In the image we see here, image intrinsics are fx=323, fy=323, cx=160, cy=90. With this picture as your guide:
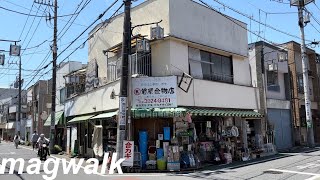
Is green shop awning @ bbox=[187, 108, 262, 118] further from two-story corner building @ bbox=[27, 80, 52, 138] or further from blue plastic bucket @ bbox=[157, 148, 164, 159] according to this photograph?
two-story corner building @ bbox=[27, 80, 52, 138]

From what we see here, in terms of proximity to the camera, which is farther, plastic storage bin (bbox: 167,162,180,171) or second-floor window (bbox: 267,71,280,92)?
second-floor window (bbox: 267,71,280,92)

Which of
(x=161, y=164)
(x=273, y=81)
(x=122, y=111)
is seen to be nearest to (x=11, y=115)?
(x=273, y=81)

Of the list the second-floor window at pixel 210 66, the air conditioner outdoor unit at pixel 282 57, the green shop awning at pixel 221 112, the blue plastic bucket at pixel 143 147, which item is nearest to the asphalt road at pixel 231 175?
the blue plastic bucket at pixel 143 147

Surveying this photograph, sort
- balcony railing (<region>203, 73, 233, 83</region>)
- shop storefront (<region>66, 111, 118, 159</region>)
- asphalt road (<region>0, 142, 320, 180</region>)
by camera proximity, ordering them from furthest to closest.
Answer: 1. balcony railing (<region>203, 73, 233, 83</region>)
2. shop storefront (<region>66, 111, 118, 159</region>)
3. asphalt road (<region>0, 142, 320, 180</region>)

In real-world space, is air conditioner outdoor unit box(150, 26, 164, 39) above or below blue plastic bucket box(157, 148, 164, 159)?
above

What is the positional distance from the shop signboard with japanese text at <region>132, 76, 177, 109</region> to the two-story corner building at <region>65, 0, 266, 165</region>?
2.0 inches

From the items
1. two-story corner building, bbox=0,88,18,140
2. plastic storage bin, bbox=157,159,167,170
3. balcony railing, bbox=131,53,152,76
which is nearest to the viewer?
plastic storage bin, bbox=157,159,167,170

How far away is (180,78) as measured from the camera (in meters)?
17.1

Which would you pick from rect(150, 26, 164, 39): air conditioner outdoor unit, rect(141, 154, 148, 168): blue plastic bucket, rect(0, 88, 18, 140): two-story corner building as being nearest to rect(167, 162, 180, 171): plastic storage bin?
rect(141, 154, 148, 168): blue plastic bucket

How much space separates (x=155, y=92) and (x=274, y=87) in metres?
13.1

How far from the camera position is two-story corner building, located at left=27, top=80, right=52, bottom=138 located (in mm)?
43166

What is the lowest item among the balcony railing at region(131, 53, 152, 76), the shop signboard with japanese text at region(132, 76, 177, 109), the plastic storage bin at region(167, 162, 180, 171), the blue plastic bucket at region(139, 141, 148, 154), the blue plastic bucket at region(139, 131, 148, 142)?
the plastic storage bin at region(167, 162, 180, 171)

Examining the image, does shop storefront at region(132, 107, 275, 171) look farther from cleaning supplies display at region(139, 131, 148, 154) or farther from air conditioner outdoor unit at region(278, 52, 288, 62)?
air conditioner outdoor unit at region(278, 52, 288, 62)

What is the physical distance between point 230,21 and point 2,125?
6868 centimetres
